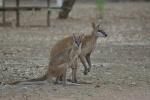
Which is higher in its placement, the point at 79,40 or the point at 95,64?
the point at 79,40

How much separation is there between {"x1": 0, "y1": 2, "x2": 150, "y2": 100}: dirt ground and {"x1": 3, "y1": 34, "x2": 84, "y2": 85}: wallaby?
15cm

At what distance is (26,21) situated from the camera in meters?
19.9

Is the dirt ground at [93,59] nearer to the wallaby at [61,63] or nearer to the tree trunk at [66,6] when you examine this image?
the wallaby at [61,63]

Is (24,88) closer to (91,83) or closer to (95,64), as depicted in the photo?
(91,83)

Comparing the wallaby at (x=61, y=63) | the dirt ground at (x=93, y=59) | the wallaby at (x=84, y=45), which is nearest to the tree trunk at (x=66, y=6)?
the dirt ground at (x=93, y=59)

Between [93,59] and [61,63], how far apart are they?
134 inches

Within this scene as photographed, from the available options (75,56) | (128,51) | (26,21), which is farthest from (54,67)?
(26,21)

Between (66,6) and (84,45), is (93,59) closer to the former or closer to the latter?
(84,45)

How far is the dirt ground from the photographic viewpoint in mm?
6781

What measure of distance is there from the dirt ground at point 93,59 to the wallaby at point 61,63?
0.50ft

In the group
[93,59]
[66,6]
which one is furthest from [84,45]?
[66,6]

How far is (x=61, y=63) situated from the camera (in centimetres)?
723

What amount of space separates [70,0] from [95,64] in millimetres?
11189

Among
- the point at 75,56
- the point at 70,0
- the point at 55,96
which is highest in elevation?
the point at 70,0
